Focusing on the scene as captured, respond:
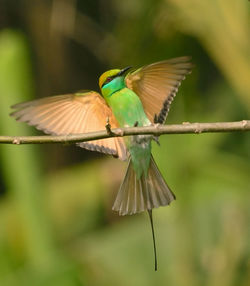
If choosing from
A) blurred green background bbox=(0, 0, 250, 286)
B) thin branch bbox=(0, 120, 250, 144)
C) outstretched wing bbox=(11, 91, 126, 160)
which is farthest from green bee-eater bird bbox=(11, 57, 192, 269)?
blurred green background bbox=(0, 0, 250, 286)

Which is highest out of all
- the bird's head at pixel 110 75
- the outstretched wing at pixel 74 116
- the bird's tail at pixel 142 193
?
the bird's head at pixel 110 75

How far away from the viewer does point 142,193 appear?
5.69 feet

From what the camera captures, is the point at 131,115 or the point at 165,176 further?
the point at 165,176

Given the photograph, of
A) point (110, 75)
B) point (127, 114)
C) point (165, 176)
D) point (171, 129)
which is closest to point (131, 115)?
point (127, 114)

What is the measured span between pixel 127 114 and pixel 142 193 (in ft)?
0.66

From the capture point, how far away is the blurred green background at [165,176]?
2711mm

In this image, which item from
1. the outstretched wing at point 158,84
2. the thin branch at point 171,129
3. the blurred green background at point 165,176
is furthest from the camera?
the blurred green background at point 165,176

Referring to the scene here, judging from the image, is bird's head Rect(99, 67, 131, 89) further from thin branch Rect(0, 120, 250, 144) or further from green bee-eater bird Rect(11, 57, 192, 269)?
thin branch Rect(0, 120, 250, 144)

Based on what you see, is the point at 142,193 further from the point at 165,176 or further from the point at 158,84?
the point at 165,176

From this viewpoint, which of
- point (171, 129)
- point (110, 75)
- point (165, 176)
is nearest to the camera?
point (171, 129)

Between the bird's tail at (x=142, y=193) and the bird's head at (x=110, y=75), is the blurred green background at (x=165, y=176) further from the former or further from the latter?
the bird's head at (x=110, y=75)

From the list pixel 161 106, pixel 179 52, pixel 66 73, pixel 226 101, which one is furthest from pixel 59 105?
pixel 66 73

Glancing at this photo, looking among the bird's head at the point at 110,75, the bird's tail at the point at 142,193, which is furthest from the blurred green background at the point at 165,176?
the bird's head at the point at 110,75

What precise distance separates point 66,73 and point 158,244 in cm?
162
